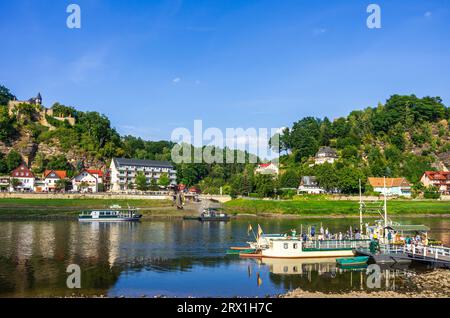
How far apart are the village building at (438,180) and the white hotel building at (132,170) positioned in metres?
90.1

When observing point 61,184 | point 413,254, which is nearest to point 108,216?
point 61,184

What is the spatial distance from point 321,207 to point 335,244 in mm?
57251

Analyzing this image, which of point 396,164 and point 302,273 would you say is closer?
point 302,273

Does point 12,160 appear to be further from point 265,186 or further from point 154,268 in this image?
point 154,268

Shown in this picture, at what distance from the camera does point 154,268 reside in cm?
4462

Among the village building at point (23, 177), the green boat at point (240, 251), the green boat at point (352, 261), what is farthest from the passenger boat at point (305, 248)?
the village building at point (23, 177)

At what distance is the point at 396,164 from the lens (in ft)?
498

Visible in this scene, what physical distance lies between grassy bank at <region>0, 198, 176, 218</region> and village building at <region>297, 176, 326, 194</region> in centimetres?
4727

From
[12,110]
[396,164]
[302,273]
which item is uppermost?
[12,110]

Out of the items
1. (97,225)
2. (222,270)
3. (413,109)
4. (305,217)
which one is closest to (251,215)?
(305,217)

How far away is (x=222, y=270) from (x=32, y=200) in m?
81.4
